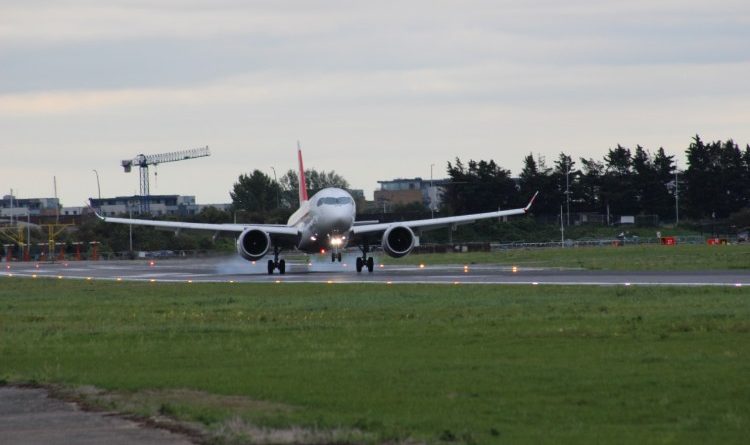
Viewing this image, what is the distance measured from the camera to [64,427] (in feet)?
51.4

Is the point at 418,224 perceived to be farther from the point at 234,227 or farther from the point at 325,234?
the point at 234,227

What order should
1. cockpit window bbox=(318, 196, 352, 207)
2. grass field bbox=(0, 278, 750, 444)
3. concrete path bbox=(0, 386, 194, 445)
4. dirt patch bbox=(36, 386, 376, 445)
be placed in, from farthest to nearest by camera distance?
cockpit window bbox=(318, 196, 352, 207) → grass field bbox=(0, 278, 750, 444) → concrete path bbox=(0, 386, 194, 445) → dirt patch bbox=(36, 386, 376, 445)

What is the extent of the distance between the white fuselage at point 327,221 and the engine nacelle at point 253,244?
6.26 feet

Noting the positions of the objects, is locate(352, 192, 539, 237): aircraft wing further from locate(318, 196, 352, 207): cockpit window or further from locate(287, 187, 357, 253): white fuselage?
locate(318, 196, 352, 207): cockpit window

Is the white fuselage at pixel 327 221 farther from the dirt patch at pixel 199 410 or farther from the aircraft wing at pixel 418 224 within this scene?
the dirt patch at pixel 199 410

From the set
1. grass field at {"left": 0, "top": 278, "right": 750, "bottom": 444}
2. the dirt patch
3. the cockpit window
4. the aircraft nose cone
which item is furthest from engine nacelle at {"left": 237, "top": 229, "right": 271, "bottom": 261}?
the dirt patch

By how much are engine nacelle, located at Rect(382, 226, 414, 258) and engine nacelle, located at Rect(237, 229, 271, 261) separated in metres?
5.93

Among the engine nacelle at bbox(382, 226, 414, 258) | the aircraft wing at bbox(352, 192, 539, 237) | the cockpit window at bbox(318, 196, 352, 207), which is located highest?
the cockpit window at bbox(318, 196, 352, 207)

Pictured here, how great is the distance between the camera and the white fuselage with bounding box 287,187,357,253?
65562mm

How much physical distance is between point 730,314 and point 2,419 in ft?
56.7

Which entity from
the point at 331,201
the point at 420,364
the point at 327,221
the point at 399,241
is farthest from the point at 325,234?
the point at 420,364

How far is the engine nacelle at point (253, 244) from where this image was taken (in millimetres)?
67188

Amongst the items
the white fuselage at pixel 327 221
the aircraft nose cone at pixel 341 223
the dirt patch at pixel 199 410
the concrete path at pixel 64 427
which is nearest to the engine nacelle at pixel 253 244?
the white fuselage at pixel 327 221

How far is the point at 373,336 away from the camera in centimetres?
2638
